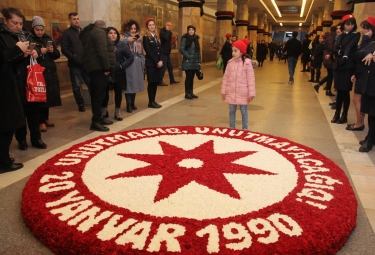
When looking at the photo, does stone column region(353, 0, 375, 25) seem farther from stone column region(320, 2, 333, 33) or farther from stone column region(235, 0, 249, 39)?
Answer: stone column region(235, 0, 249, 39)

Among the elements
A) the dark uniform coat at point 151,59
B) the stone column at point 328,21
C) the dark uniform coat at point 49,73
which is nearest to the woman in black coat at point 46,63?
the dark uniform coat at point 49,73

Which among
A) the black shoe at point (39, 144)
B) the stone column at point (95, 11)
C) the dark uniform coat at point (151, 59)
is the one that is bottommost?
the black shoe at point (39, 144)

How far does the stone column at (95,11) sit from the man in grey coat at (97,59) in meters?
1.83

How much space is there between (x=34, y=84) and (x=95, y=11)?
3376mm

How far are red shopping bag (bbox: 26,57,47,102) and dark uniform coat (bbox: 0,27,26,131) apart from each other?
50cm

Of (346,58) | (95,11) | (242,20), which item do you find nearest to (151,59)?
(95,11)

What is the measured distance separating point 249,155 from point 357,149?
1709 millimetres

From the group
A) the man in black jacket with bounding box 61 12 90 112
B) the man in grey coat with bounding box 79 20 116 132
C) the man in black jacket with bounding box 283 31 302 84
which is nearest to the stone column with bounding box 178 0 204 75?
the man in black jacket with bounding box 283 31 302 84

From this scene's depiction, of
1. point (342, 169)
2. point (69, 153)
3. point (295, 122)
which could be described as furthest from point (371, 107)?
point (69, 153)

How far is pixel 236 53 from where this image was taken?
5.13 meters

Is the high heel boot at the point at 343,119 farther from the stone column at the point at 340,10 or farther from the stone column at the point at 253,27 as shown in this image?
the stone column at the point at 253,27

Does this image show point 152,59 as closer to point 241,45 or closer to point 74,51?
point 74,51

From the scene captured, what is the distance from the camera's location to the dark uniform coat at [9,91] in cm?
362

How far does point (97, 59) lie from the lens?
5344 millimetres
